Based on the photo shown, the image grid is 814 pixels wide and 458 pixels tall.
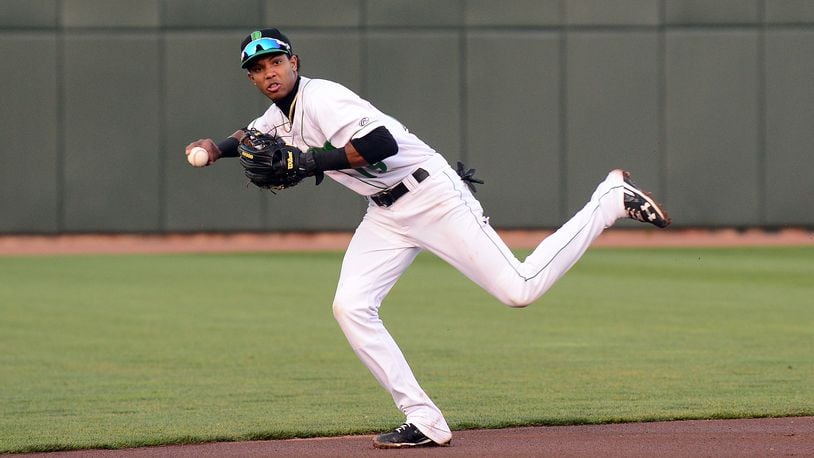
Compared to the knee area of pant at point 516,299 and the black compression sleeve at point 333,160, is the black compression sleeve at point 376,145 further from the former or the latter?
the knee area of pant at point 516,299

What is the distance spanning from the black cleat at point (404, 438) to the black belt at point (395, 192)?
3.38 feet

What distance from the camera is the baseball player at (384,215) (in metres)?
6.05

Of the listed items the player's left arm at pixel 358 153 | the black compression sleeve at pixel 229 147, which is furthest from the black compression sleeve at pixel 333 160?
the black compression sleeve at pixel 229 147

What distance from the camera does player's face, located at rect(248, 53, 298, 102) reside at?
6129 millimetres

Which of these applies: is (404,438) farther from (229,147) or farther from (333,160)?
(229,147)

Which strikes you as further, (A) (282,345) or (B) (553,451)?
(A) (282,345)

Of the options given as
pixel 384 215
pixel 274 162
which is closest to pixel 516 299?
pixel 384 215

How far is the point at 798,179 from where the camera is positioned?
23188mm

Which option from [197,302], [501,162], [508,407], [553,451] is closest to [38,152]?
[501,162]

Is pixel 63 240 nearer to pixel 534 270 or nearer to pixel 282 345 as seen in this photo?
pixel 282 345

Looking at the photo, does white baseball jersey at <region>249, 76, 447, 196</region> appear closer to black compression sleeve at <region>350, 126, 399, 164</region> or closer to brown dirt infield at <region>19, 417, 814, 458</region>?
black compression sleeve at <region>350, 126, 399, 164</region>

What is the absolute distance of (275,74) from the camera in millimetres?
6129

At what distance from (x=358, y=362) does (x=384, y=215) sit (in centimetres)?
357

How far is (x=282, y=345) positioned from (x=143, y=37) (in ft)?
43.7
